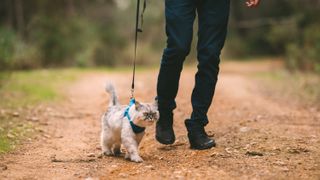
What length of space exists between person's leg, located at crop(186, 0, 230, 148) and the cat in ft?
1.24

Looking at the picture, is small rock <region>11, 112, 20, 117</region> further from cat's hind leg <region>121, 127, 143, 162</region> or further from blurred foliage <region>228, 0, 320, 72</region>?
blurred foliage <region>228, 0, 320, 72</region>

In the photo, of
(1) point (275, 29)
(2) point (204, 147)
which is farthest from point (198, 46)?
(1) point (275, 29)

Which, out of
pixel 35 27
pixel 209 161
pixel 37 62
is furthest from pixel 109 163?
pixel 35 27

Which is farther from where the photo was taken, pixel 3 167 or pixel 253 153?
pixel 253 153

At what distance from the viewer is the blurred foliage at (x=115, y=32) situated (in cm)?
1483

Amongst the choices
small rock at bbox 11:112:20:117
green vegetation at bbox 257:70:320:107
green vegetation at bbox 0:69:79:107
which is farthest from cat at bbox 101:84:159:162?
green vegetation at bbox 257:70:320:107

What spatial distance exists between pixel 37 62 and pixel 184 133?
9.80 m

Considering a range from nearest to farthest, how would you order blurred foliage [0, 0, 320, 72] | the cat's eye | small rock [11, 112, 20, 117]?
the cat's eye < small rock [11, 112, 20, 117] < blurred foliage [0, 0, 320, 72]

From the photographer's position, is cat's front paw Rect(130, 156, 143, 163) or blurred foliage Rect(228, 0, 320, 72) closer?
cat's front paw Rect(130, 156, 143, 163)

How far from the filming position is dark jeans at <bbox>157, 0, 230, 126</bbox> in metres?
4.32

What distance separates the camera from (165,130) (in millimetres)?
4715

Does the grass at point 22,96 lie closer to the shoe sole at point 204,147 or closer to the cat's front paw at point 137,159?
the cat's front paw at point 137,159

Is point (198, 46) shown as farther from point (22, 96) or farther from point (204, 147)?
point (22, 96)

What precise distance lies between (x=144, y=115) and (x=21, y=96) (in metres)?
4.73
